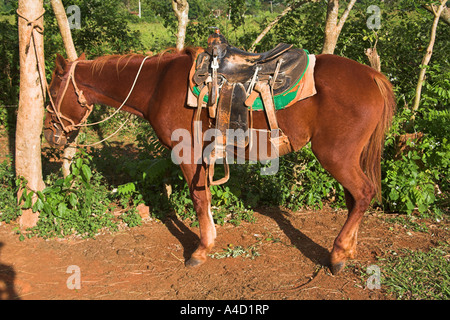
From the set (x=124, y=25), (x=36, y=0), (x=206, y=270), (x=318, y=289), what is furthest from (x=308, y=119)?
(x=124, y=25)

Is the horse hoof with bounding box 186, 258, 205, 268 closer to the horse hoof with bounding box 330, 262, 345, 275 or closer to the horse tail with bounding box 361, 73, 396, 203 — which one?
the horse hoof with bounding box 330, 262, 345, 275

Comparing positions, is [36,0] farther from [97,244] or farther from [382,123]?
[382,123]

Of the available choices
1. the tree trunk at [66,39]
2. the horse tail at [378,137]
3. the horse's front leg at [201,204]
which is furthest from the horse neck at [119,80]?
the horse tail at [378,137]

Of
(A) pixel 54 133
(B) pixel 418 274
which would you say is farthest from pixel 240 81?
(B) pixel 418 274

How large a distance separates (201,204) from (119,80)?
60.7 inches

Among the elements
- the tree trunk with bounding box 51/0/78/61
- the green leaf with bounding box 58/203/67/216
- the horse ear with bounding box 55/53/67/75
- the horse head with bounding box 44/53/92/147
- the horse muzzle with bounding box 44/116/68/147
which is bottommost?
the green leaf with bounding box 58/203/67/216

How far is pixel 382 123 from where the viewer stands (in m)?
3.71

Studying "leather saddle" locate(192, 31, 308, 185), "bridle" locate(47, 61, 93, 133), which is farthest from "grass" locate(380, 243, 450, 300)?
"bridle" locate(47, 61, 93, 133)

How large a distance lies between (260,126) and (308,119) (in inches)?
17.7

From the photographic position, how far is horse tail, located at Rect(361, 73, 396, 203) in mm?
3627

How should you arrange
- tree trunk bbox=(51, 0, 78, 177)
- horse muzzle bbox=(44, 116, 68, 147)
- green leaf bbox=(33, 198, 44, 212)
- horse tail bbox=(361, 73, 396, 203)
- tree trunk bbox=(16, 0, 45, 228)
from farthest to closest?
tree trunk bbox=(51, 0, 78, 177) < green leaf bbox=(33, 198, 44, 212) < tree trunk bbox=(16, 0, 45, 228) < horse muzzle bbox=(44, 116, 68, 147) < horse tail bbox=(361, 73, 396, 203)

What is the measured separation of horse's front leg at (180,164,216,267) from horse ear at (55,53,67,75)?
158 cm

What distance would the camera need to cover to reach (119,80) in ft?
13.2

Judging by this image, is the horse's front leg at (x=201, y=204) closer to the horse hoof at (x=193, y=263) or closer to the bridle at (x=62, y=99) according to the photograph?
the horse hoof at (x=193, y=263)
